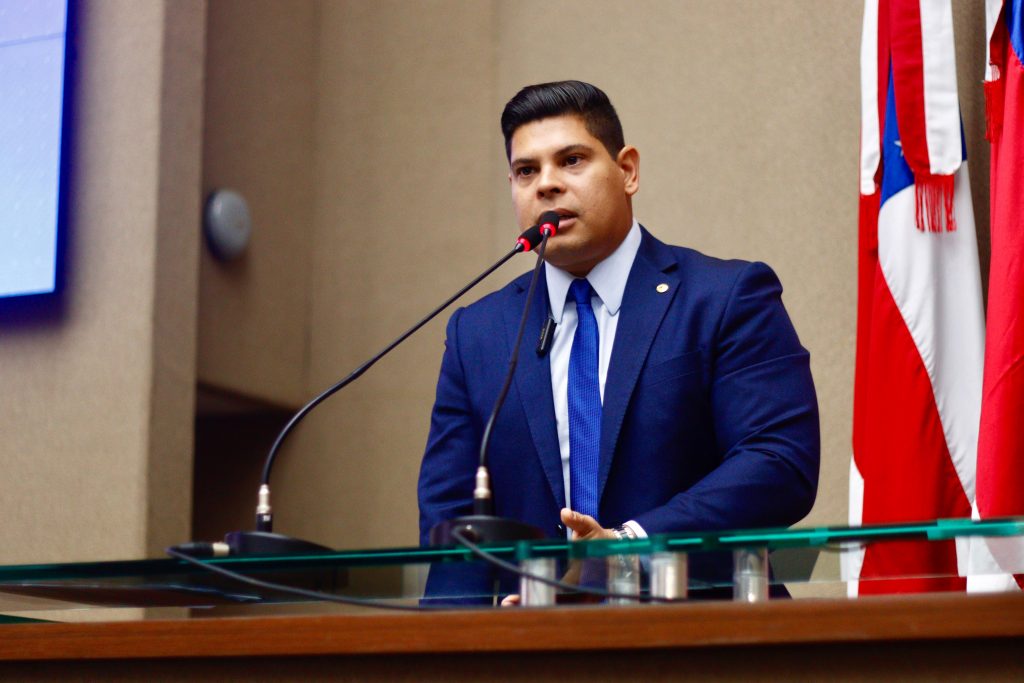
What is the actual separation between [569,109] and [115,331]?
1.98 metres

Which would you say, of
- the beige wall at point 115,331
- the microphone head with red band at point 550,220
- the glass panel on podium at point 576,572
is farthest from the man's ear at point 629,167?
the beige wall at point 115,331

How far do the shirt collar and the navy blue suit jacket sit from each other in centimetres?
3

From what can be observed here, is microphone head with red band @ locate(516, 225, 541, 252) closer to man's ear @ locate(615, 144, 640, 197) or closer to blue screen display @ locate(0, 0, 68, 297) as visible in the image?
man's ear @ locate(615, 144, 640, 197)

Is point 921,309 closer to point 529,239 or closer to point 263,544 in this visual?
point 529,239

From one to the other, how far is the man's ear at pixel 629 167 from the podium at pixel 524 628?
1.30 m

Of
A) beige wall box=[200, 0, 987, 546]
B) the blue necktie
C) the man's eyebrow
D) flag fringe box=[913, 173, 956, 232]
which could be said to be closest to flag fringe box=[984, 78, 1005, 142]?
flag fringe box=[913, 173, 956, 232]

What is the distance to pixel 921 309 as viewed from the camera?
3.23 m

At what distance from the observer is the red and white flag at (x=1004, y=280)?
293 centimetres

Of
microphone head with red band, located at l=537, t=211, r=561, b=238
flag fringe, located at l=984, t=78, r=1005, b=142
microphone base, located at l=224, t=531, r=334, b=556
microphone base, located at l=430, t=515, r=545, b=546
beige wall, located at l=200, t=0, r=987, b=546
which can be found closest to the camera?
microphone base, located at l=430, t=515, r=545, b=546

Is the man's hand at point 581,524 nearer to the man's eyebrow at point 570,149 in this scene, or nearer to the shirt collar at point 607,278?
the shirt collar at point 607,278

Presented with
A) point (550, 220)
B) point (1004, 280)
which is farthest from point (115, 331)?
point (1004, 280)

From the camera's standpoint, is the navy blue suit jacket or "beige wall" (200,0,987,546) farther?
"beige wall" (200,0,987,546)

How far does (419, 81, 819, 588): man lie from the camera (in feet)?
7.16

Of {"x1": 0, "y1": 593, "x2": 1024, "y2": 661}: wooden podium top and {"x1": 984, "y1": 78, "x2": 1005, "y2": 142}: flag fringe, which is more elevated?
{"x1": 984, "y1": 78, "x2": 1005, "y2": 142}: flag fringe
